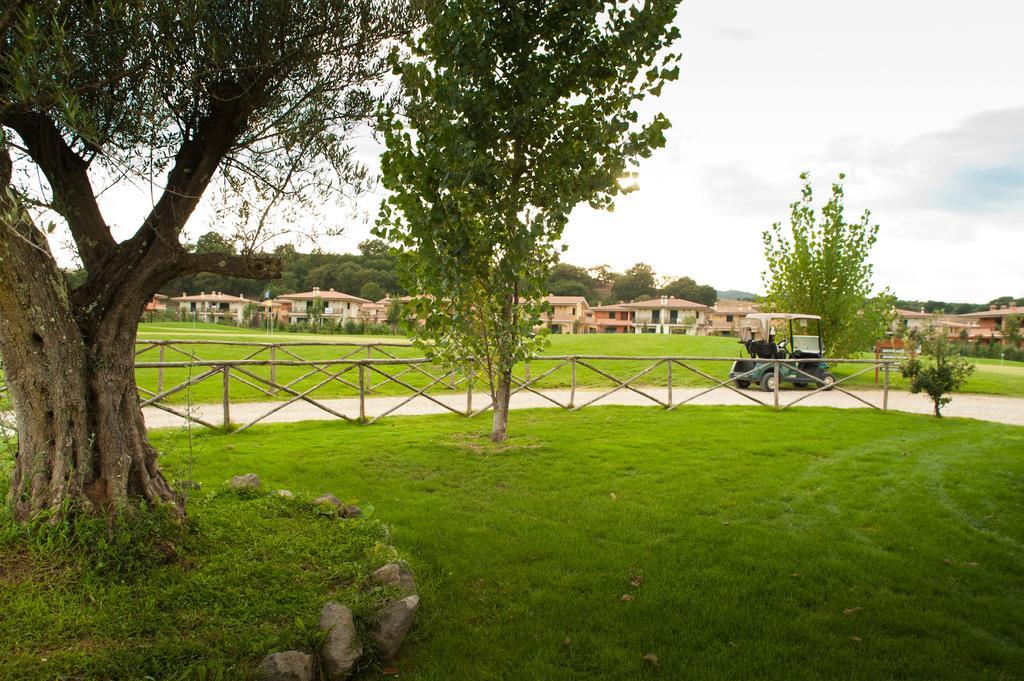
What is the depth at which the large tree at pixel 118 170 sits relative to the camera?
12.4 feet

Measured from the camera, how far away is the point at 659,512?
642cm

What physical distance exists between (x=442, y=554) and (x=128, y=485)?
2313mm

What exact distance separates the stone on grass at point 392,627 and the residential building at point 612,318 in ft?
254

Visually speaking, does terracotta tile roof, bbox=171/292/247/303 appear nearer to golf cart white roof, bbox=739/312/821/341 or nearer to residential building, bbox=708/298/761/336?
residential building, bbox=708/298/761/336

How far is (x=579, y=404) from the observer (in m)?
14.3

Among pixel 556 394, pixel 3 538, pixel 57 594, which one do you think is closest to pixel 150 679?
pixel 57 594

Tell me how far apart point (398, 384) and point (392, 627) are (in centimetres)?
1397

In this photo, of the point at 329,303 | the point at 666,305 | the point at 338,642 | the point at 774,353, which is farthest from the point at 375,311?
the point at 338,642

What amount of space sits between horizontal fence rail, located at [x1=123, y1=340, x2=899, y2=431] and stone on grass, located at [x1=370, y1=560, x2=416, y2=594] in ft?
17.0

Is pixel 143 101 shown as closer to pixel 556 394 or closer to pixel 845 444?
pixel 845 444

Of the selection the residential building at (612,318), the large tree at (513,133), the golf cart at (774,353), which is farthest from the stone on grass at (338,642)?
the residential building at (612,318)

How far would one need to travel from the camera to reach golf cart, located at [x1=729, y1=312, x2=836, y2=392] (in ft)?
59.4

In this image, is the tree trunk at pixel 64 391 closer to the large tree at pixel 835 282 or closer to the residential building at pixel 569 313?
the large tree at pixel 835 282

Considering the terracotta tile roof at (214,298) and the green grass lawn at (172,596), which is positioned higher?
the terracotta tile roof at (214,298)
